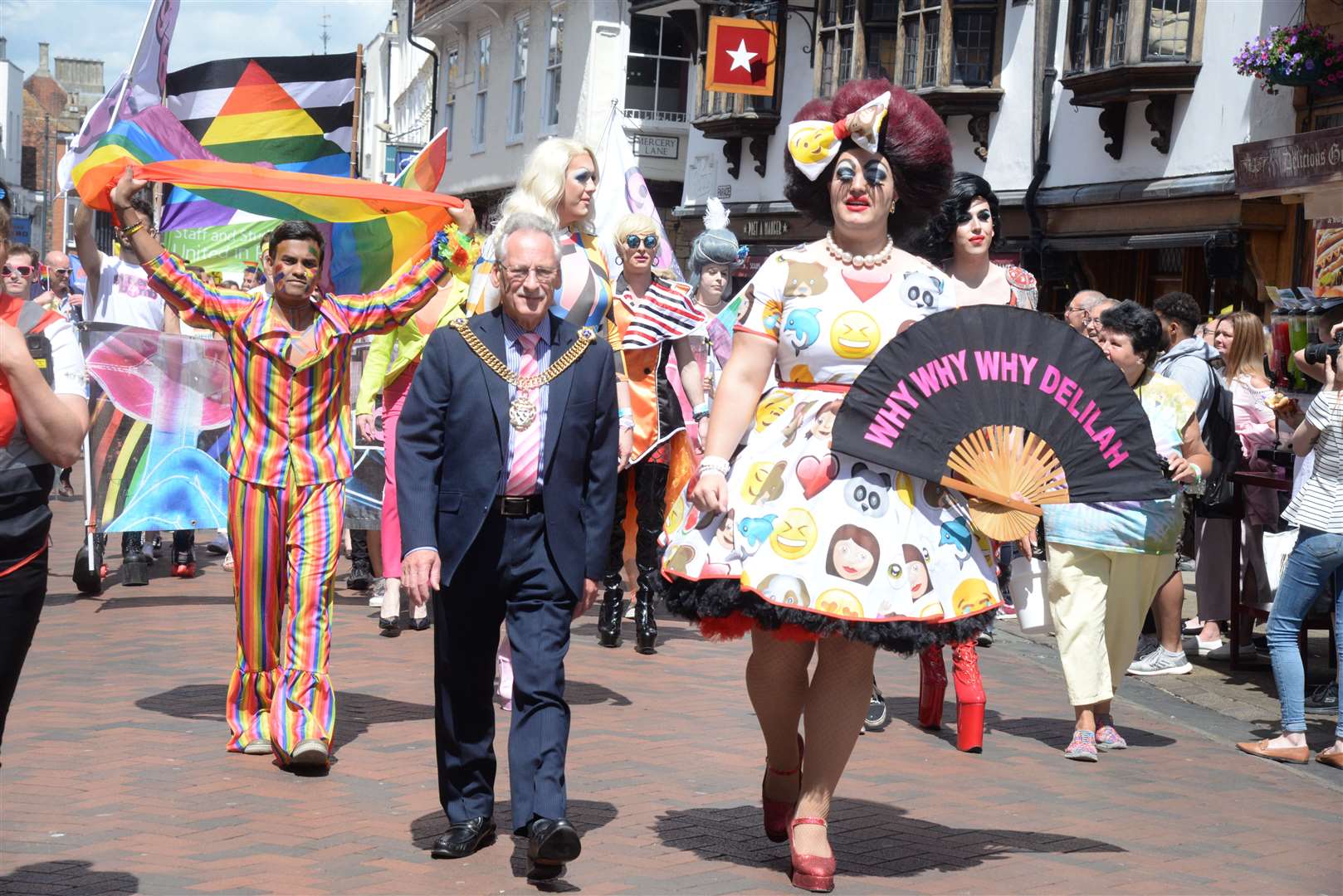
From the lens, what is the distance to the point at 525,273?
5109 mm

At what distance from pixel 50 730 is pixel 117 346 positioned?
4212mm

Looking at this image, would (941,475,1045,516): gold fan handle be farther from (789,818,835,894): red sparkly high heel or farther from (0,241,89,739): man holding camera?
(0,241,89,739): man holding camera

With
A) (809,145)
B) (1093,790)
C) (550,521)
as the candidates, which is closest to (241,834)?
(550,521)

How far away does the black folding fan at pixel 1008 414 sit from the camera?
15.9 ft

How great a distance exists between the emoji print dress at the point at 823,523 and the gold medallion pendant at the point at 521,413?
50 centimetres

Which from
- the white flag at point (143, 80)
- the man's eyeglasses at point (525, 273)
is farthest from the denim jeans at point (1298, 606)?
the white flag at point (143, 80)

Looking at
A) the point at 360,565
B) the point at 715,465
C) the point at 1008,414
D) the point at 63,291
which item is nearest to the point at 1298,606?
the point at 1008,414

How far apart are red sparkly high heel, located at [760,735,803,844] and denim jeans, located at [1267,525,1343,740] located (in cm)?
285

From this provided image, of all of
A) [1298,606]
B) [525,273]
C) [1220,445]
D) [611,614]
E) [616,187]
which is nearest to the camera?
[525,273]

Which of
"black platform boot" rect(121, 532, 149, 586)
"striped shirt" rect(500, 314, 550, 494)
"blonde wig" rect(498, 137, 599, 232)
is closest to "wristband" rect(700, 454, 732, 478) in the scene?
"striped shirt" rect(500, 314, 550, 494)

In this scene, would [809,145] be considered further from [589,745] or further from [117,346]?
[117,346]

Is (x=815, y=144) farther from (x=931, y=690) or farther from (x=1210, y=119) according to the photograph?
(x=1210, y=119)

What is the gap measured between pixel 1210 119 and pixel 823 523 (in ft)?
43.2

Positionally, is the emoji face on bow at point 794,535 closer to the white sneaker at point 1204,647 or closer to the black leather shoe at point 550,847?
the black leather shoe at point 550,847
